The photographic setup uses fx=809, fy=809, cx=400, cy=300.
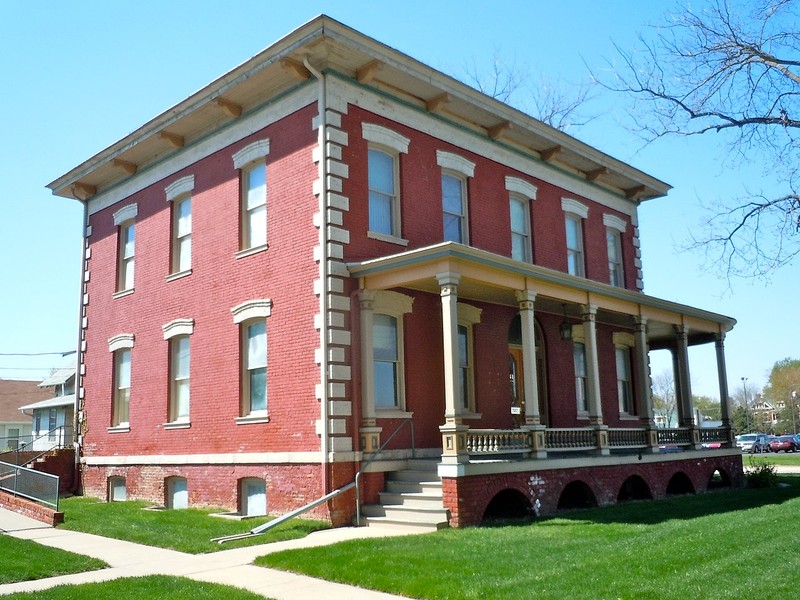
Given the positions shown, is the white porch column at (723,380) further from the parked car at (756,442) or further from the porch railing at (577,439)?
the parked car at (756,442)

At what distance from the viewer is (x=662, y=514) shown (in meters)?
14.3

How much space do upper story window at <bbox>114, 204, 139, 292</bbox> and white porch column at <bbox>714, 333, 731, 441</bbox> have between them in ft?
52.3

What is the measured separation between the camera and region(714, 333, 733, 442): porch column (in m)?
21.7

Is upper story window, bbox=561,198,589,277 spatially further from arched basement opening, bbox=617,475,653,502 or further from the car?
the car

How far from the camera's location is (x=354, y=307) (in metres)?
15.1

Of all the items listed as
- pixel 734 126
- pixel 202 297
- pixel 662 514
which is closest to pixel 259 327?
pixel 202 297

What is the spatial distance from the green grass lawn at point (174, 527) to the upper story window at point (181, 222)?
5.75 metres

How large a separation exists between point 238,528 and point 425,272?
5.34 m

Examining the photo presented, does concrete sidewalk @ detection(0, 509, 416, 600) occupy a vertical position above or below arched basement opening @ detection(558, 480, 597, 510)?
below

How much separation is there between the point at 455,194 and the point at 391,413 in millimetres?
5572

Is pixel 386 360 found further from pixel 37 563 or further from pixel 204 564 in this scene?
pixel 37 563

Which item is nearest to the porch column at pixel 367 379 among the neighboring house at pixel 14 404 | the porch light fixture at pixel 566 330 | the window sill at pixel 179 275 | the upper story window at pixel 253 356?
the upper story window at pixel 253 356

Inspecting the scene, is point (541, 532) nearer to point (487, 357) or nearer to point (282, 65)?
point (487, 357)

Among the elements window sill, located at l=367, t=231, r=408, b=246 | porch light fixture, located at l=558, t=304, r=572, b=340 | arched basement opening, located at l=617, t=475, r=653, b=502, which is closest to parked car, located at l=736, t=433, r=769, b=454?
porch light fixture, located at l=558, t=304, r=572, b=340
